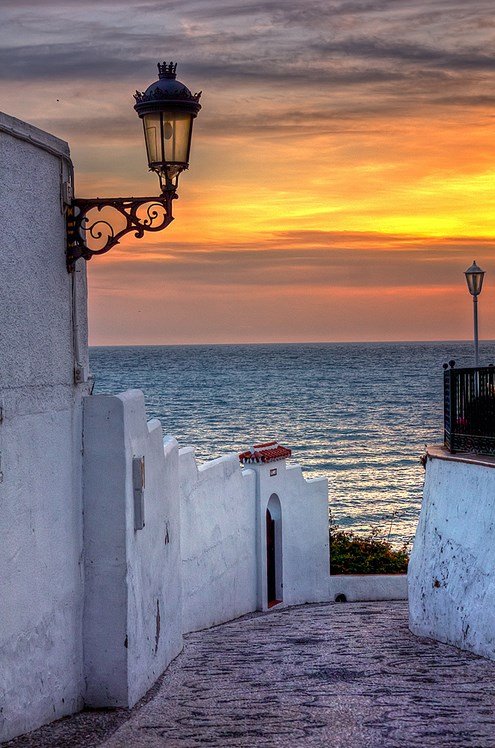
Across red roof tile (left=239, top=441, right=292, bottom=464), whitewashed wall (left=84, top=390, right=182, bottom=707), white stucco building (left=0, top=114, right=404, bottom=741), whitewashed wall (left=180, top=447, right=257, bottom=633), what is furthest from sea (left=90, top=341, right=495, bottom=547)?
whitewashed wall (left=84, top=390, right=182, bottom=707)

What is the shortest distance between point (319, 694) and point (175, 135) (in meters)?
4.91

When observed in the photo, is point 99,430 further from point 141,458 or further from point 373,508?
point 373,508

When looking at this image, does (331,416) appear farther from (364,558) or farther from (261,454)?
(261,454)

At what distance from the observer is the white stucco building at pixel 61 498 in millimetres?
7750

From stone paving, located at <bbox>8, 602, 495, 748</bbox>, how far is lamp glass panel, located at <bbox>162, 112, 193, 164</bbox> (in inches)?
174

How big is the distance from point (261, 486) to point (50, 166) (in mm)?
9789

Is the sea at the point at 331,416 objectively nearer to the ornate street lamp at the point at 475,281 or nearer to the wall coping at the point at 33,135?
the ornate street lamp at the point at 475,281

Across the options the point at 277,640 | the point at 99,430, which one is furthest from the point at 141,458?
the point at 277,640

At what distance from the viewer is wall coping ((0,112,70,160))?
7.60m

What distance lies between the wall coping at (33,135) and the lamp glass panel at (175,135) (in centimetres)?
80

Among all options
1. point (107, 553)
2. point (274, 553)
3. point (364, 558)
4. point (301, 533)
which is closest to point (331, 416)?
point (364, 558)

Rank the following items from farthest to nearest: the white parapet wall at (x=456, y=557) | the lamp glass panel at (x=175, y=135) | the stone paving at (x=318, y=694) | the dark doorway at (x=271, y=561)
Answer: the dark doorway at (x=271, y=561) < the white parapet wall at (x=456, y=557) < the lamp glass panel at (x=175, y=135) < the stone paving at (x=318, y=694)

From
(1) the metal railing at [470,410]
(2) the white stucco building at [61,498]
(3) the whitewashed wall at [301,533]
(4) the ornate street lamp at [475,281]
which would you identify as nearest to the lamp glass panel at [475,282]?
(4) the ornate street lamp at [475,281]

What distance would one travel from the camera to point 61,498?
28.2 feet
